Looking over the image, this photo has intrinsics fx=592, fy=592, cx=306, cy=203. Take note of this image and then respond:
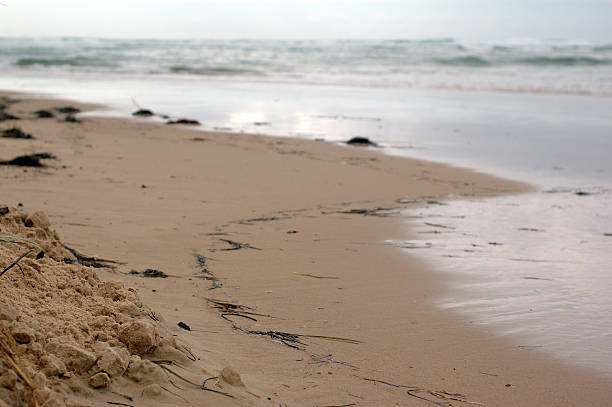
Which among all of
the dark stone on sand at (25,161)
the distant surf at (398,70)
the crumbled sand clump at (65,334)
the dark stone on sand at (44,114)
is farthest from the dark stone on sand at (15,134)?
the distant surf at (398,70)

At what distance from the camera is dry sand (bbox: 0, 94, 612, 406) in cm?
244

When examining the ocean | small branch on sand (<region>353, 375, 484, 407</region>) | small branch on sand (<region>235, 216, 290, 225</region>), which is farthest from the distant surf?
small branch on sand (<region>353, 375, 484, 407</region>)

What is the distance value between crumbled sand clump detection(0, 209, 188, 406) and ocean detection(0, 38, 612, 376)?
193cm

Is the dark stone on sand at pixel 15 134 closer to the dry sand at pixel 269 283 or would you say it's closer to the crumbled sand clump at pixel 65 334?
the dry sand at pixel 269 283

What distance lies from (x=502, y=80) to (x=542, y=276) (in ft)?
74.8

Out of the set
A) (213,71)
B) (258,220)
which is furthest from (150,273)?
(213,71)

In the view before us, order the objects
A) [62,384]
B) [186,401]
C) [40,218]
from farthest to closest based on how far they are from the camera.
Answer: [40,218] → [186,401] → [62,384]

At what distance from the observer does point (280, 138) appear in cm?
1059

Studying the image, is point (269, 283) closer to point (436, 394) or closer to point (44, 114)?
point (436, 394)

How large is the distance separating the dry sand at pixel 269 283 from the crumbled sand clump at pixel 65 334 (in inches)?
0.4

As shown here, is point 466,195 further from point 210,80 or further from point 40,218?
point 210,80

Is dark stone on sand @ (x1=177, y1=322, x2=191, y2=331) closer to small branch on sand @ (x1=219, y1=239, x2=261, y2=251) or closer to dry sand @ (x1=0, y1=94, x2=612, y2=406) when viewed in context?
dry sand @ (x1=0, y1=94, x2=612, y2=406)

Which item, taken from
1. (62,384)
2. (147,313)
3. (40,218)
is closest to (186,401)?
(62,384)

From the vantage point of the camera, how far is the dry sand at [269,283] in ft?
8.00
